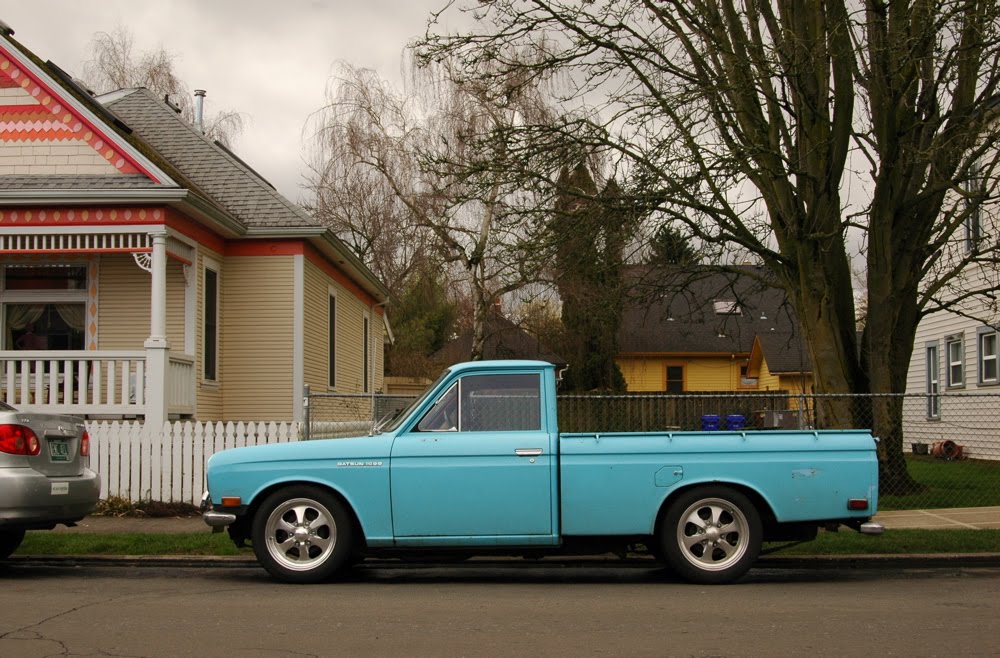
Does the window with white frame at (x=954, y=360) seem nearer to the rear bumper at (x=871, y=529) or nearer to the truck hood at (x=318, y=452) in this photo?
the rear bumper at (x=871, y=529)

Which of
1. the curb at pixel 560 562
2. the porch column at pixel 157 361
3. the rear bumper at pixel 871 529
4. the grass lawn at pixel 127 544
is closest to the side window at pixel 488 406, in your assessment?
the curb at pixel 560 562

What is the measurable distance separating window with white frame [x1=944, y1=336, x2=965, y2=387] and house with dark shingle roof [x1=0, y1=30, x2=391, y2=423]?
53.1 ft

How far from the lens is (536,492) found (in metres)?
8.80

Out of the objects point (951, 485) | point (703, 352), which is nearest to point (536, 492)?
point (951, 485)

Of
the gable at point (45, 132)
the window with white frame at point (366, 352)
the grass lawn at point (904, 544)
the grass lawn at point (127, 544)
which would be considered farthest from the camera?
the window with white frame at point (366, 352)

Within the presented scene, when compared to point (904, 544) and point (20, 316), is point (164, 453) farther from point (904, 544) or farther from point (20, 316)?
point (904, 544)

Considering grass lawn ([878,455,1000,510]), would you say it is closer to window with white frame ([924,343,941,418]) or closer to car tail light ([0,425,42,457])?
car tail light ([0,425,42,457])

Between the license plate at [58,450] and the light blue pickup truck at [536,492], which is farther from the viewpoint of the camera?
the license plate at [58,450]

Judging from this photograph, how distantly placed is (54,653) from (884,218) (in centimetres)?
1247

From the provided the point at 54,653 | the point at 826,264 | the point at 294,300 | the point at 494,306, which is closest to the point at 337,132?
the point at 494,306

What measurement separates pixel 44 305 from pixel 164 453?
5149 millimetres

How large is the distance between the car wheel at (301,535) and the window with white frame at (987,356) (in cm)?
2098

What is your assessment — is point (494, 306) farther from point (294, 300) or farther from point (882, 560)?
point (882, 560)

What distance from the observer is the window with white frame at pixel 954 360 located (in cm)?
2798
